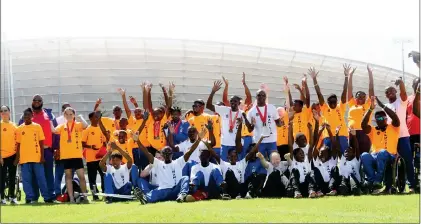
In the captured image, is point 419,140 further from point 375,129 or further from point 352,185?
point 352,185

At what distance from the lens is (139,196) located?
431 inches

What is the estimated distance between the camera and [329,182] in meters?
11.7

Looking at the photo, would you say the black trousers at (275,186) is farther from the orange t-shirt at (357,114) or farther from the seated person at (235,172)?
the orange t-shirt at (357,114)

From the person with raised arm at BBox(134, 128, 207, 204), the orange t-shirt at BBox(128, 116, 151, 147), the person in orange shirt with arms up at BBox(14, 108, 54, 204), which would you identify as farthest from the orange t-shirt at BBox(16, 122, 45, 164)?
the orange t-shirt at BBox(128, 116, 151, 147)

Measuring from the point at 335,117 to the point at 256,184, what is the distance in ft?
8.07

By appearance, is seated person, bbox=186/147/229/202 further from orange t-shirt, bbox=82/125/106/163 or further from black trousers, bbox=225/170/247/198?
orange t-shirt, bbox=82/125/106/163

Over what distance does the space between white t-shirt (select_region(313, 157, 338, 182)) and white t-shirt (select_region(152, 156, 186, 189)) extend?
2.35 meters

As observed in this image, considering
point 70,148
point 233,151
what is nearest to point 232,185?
point 233,151

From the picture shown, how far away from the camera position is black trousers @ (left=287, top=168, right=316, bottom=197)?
1132cm

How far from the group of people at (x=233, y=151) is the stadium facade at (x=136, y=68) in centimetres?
3963

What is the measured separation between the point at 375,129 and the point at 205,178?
3183mm

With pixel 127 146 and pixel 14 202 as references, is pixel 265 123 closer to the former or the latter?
pixel 127 146

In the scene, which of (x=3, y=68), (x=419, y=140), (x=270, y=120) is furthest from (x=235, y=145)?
(x=3, y=68)

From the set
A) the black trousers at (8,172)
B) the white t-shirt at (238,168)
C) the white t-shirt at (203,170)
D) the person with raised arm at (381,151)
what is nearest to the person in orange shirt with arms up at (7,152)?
the black trousers at (8,172)
